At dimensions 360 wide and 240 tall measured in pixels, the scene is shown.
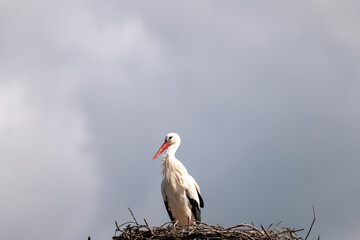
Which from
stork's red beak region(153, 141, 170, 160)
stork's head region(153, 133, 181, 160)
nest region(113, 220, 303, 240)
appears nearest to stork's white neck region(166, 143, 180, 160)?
stork's head region(153, 133, 181, 160)

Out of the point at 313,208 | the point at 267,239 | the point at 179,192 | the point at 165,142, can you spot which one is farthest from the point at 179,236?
the point at 165,142

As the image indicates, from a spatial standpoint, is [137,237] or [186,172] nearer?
[137,237]

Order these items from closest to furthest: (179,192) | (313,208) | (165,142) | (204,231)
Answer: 1. (313,208)
2. (204,231)
3. (179,192)
4. (165,142)

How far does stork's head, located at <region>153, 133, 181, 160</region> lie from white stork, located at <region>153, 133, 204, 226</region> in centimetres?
47

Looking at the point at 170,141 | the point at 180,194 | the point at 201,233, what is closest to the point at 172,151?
the point at 170,141

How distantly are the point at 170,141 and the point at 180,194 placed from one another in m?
1.09

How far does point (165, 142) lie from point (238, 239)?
4.02 meters

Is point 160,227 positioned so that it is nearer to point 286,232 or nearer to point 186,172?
point 286,232

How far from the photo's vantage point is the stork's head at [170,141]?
11.5m

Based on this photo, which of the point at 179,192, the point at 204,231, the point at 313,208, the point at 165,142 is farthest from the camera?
the point at 165,142

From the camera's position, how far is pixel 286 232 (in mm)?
8250

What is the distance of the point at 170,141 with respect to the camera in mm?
11555

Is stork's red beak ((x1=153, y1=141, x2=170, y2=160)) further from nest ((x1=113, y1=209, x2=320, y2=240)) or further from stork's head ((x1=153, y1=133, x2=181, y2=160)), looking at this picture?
nest ((x1=113, y1=209, x2=320, y2=240))

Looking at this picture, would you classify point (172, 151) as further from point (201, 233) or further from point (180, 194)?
point (201, 233)
